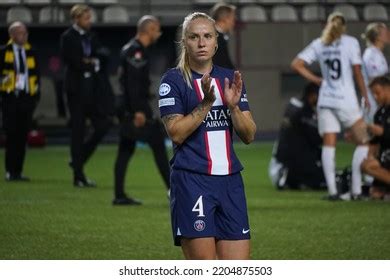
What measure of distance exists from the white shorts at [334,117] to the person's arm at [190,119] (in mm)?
7120

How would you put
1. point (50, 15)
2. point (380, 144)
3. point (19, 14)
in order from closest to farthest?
point (380, 144) < point (19, 14) < point (50, 15)

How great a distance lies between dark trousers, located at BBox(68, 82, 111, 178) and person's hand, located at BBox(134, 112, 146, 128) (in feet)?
8.14

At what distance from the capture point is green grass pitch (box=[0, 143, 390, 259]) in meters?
9.52

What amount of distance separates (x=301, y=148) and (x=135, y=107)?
8.57ft

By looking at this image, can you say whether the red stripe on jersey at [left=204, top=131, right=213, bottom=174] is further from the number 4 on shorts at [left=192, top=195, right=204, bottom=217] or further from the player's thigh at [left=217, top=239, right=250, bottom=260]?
the player's thigh at [left=217, top=239, right=250, bottom=260]

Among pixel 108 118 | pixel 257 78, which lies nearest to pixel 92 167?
pixel 108 118

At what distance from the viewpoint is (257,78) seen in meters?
26.8

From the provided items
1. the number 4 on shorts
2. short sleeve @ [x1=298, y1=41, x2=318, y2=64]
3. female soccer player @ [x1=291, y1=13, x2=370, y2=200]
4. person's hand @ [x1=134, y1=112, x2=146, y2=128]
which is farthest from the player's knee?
the number 4 on shorts

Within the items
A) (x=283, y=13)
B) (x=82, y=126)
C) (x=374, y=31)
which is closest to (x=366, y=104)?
(x=374, y=31)

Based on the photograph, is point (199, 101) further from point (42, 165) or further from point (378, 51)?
point (42, 165)

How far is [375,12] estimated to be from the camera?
1032 inches

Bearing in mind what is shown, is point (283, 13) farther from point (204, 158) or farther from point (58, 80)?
point (204, 158)

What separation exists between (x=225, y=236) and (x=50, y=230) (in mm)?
4710

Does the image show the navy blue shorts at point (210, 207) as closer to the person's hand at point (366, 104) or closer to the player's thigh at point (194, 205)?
the player's thigh at point (194, 205)
